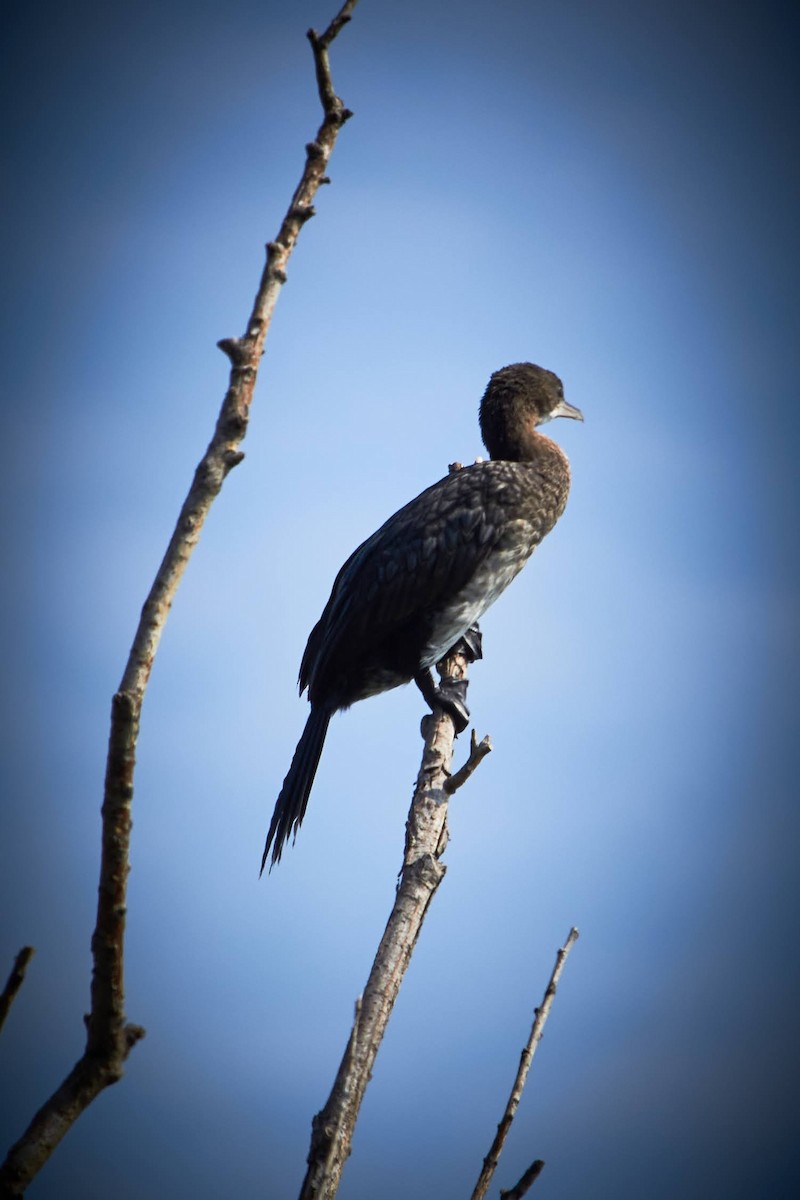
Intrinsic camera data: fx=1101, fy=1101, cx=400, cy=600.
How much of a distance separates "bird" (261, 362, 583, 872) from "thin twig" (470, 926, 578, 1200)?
2769mm

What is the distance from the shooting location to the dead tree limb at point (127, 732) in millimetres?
1461

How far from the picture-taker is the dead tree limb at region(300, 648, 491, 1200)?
2324mm

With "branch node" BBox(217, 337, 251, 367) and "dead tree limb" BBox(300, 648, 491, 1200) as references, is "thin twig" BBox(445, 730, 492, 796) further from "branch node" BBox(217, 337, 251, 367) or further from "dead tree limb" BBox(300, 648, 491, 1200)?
"branch node" BBox(217, 337, 251, 367)

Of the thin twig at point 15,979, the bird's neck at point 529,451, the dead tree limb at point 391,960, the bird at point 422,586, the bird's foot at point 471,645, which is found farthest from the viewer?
the bird's neck at point 529,451

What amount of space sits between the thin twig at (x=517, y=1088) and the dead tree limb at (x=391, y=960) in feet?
1.07

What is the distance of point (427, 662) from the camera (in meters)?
5.92

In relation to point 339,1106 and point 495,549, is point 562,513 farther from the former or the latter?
point 339,1106

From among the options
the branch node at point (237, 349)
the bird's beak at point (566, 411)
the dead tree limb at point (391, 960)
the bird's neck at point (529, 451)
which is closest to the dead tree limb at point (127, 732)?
the branch node at point (237, 349)

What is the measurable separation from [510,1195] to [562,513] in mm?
4653

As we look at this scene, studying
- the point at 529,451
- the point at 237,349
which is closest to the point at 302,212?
the point at 237,349

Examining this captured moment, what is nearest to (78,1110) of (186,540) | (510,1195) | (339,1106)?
(186,540)

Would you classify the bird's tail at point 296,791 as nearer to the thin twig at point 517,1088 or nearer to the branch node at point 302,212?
the thin twig at point 517,1088

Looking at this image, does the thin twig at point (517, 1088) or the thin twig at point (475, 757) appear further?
the thin twig at point (475, 757)

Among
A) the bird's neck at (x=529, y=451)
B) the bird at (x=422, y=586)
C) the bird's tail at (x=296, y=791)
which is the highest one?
the bird's neck at (x=529, y=451)
